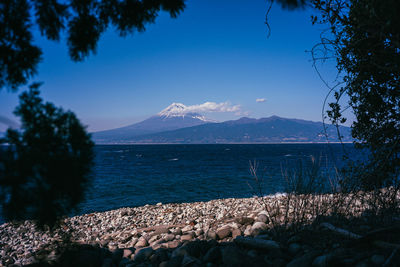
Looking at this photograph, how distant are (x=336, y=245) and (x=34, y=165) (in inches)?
144

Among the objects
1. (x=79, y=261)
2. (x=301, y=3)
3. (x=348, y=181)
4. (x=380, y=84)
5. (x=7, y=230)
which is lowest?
(x=7, y=230)

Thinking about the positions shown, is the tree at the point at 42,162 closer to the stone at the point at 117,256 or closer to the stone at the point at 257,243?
the stone at the point at 257,243

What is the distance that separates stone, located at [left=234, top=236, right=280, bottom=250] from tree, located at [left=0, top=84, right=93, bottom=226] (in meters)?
2.59

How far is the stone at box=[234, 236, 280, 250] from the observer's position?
3228mm

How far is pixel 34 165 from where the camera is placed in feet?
5.61

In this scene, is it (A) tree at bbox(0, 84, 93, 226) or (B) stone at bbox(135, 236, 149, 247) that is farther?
(B) stone at bbox(135, 236, 149, 247)

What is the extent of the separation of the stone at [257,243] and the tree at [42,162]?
8.50 ft

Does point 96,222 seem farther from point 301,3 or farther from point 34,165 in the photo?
point 301,3

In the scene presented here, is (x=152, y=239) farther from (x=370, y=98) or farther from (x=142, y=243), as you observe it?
(x=370, y=98)

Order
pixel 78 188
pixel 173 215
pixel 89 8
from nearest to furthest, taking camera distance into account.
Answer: pixel 78 188 → pixel 89 8 → pixel 173 215

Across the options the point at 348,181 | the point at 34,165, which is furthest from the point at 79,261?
the point at 348,181

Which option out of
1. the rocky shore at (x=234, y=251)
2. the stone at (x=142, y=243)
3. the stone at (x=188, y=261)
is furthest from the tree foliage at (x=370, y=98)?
the stone at (x=142, y=243)

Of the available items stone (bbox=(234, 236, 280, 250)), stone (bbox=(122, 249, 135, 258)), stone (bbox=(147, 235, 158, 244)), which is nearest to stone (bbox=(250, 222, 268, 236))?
stone (bbox=(234, 236, 280, 250))

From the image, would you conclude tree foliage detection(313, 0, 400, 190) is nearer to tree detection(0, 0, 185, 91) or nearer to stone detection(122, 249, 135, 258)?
tree detection(0, 0, 185, 91)
